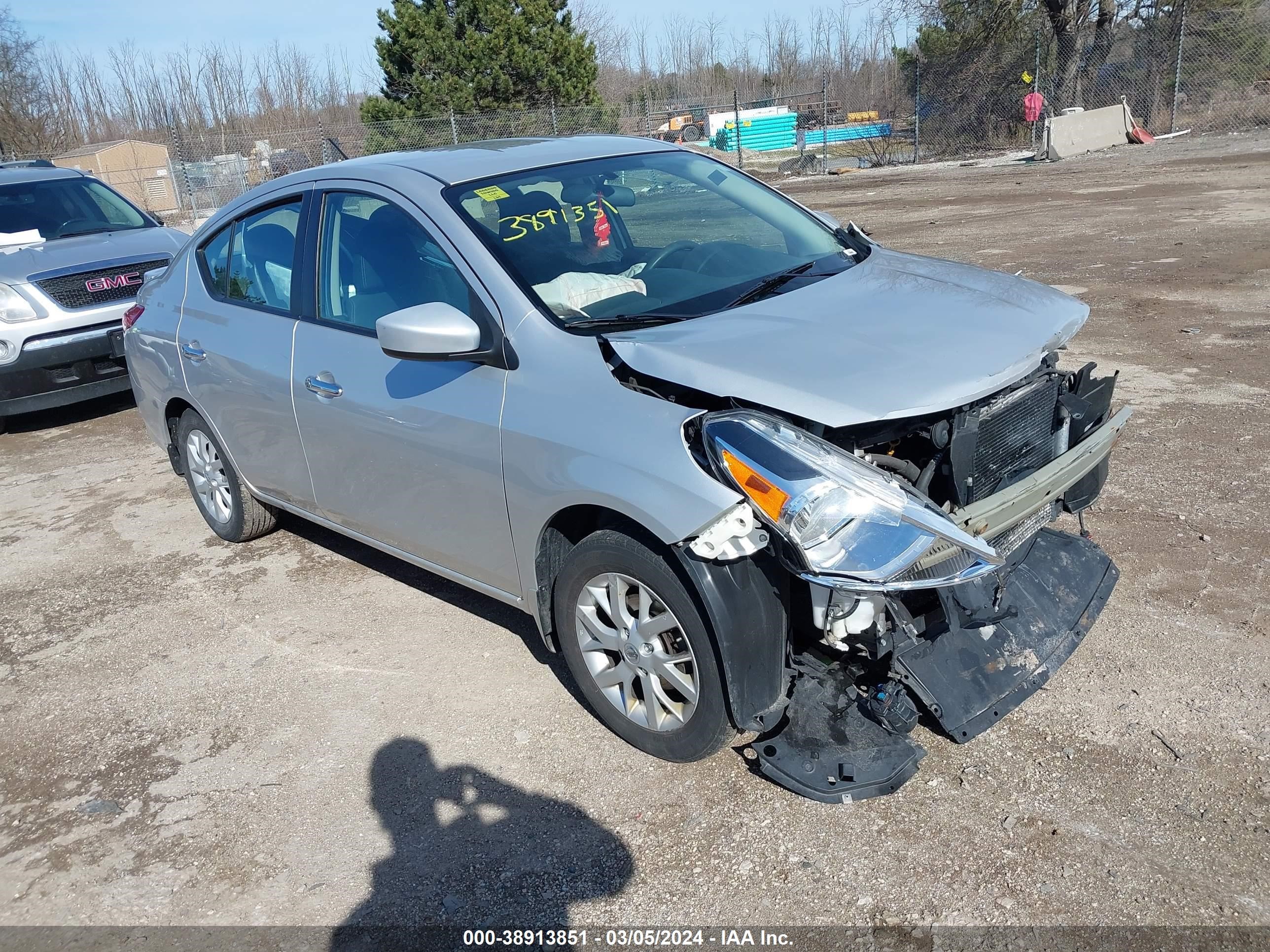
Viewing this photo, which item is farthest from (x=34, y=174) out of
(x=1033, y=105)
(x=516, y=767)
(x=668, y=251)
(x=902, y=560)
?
(x=1033, y=105)

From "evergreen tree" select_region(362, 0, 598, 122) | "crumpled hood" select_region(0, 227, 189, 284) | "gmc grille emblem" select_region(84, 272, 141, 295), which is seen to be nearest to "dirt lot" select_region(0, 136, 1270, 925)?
"gmc grille emblem" select_region(84, 272, 141, 295)

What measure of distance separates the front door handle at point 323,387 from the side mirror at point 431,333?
0.70 metres

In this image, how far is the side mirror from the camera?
341 cm

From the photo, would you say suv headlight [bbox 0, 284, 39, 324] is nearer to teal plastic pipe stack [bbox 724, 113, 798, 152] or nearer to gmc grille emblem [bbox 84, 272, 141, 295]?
gmc grille emblem [bbox 84, 272, 141, 295]

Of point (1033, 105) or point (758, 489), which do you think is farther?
point (1033, 105)

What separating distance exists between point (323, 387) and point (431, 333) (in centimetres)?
99

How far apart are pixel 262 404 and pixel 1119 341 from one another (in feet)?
19.6

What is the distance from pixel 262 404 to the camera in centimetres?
466

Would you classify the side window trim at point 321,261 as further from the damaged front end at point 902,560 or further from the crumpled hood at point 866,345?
the damaged front end at point 902,560

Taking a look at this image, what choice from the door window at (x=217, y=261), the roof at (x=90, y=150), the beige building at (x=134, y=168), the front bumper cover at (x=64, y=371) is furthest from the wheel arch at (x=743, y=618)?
the roof at (x=90, y=150)

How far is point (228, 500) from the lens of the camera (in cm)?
557

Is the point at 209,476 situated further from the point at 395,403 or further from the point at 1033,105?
the point at 1033,105

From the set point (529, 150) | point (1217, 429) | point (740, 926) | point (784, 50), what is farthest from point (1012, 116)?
point (784, 50)

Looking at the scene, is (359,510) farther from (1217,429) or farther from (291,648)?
(1217,429)
